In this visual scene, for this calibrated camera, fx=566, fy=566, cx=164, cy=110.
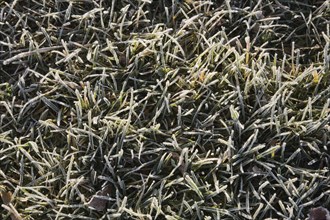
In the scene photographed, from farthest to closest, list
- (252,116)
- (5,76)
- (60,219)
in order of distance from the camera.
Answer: (5,76), (252,116), (60,219)

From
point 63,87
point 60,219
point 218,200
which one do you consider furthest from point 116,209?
point 63,87

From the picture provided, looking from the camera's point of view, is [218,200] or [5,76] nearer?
[218,200]

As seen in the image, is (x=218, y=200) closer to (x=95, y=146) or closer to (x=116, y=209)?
(x=116, y=209)

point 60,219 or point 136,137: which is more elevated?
point 136,137

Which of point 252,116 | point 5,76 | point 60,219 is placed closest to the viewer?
point 60,219

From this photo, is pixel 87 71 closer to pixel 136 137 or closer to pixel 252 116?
pixel 136 137

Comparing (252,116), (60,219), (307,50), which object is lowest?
(60,219)
